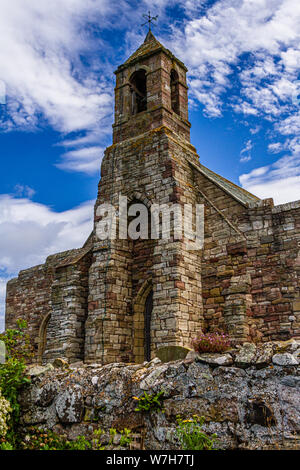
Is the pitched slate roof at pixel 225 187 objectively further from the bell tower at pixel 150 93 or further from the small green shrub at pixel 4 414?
the small green shrub at pixel 4 414

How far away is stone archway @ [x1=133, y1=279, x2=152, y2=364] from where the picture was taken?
1261 centimetres

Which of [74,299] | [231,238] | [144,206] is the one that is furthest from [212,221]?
[74,299]

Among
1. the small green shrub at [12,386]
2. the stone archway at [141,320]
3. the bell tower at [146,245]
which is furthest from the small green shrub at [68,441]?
the stone archway at [141,320]

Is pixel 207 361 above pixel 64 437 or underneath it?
above

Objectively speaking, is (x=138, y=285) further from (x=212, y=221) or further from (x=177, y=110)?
(x=177, y=110)

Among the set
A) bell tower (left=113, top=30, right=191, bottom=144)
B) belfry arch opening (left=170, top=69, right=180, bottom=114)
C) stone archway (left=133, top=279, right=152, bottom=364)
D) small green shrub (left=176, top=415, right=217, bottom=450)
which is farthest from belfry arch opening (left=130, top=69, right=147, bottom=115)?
small green shrub (left=176, top=415, right=217, bottom=450)

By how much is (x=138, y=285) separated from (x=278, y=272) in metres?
4.19

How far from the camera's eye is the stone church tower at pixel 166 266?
11.4 m

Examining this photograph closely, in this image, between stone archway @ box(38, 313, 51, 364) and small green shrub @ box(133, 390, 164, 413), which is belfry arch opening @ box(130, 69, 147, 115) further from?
small green shrub @ box(133, 390, 164, 413)

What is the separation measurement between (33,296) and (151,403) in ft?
Answer: 53.9

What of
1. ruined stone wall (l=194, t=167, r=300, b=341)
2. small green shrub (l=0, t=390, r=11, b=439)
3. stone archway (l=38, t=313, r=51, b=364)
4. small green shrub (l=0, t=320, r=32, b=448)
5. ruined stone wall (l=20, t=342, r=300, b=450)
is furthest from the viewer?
stone archway (l=38, t=313, r=51, b=364)

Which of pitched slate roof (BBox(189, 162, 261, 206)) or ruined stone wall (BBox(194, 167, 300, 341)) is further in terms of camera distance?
pitched slate roof (BBox(189, 162, 261, 206))

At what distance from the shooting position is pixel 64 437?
4766 mm
